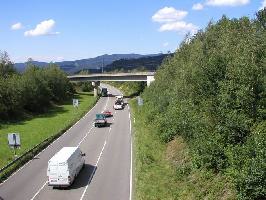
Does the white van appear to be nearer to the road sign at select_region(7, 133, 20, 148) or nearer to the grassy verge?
the grassy verge

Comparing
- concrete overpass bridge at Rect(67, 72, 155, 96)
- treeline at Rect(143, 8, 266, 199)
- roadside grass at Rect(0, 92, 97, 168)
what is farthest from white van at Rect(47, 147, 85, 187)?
concrete overpass bridge at Rect(67, 72, 155, 96)

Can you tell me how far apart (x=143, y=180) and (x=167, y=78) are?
118ft

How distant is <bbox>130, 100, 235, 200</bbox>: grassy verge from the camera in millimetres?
24859

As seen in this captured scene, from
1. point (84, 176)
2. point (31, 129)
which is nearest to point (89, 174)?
point (84, 176)

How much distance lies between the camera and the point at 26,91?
84.4m

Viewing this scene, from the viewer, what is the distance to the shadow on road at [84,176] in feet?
103

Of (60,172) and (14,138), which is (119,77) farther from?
(60,172)

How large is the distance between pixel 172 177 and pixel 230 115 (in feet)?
19.5

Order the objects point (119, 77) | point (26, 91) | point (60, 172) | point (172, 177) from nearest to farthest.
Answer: point (60, 172)
point (172, 177)
point (26, 91)
point (119, 77)

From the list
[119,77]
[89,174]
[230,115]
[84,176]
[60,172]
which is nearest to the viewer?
[230,115]

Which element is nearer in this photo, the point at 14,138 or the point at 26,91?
the point at 14,138

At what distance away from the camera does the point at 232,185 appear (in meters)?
22.6

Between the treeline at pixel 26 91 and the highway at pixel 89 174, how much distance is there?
78.4 feet

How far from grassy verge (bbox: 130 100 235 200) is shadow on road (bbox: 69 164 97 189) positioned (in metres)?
3.45
